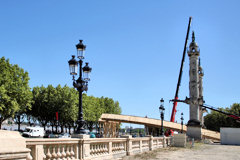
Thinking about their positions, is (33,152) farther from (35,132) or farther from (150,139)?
(35,132)

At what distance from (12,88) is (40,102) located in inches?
886

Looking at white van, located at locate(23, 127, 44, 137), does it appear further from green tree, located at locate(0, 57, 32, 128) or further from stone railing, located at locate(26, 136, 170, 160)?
stone railing, located at locate(26, 136, 170, 160)

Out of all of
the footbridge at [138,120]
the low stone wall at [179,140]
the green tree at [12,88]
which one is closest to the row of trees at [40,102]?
the green tree at [12,88]

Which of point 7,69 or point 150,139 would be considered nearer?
point 150,139

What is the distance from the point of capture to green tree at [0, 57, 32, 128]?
37.1 metres

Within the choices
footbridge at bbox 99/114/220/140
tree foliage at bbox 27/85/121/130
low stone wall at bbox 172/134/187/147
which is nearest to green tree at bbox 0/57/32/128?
footbridge at bbox 99/114/220/140

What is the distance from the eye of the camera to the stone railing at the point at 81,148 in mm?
7729

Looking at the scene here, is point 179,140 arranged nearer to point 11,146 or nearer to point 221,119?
point 11,146

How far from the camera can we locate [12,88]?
3859 centimetres

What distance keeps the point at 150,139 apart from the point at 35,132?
29.5m

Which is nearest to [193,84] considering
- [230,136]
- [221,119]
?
[230,136]

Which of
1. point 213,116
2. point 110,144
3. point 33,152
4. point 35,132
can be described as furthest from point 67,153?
point 213,116

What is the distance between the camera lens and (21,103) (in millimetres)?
40406

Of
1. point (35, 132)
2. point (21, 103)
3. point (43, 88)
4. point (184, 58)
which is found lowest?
point (35, 132)
